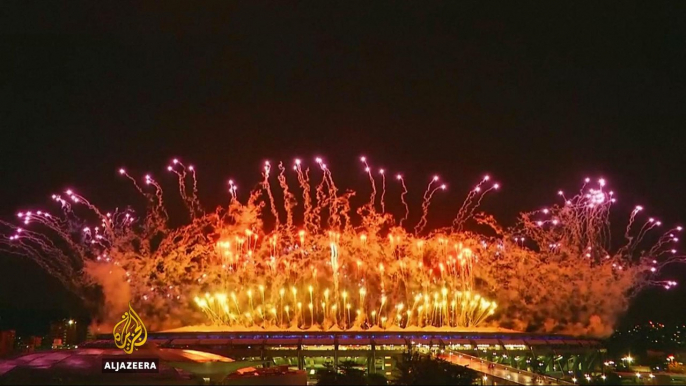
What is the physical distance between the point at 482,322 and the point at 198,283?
25.6m

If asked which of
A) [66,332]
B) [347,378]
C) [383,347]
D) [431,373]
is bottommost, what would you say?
[347,378]

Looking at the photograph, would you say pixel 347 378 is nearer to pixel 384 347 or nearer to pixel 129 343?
pixel 129 343

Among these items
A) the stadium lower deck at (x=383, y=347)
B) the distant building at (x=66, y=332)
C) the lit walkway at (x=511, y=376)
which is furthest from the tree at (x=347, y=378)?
the distant building at (x=66, y=332)

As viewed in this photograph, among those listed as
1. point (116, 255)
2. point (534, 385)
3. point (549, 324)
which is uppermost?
point (116, 255)

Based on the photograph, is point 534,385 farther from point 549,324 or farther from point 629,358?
point 629,358

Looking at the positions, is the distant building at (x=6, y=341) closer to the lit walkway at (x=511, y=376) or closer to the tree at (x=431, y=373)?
the lit walkway at (x=511, y=376)

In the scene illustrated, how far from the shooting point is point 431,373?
86.7ft

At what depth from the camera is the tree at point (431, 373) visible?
26047mm

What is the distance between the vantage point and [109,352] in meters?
35.0

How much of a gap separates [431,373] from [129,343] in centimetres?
1354

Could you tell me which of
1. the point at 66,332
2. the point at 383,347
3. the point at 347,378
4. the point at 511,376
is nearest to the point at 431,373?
the point at 347,378

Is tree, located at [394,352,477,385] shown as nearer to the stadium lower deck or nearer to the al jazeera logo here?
the al jazeera logo

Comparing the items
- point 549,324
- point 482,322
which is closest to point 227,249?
point 482,322

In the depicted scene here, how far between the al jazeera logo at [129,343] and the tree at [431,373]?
1108 cm
